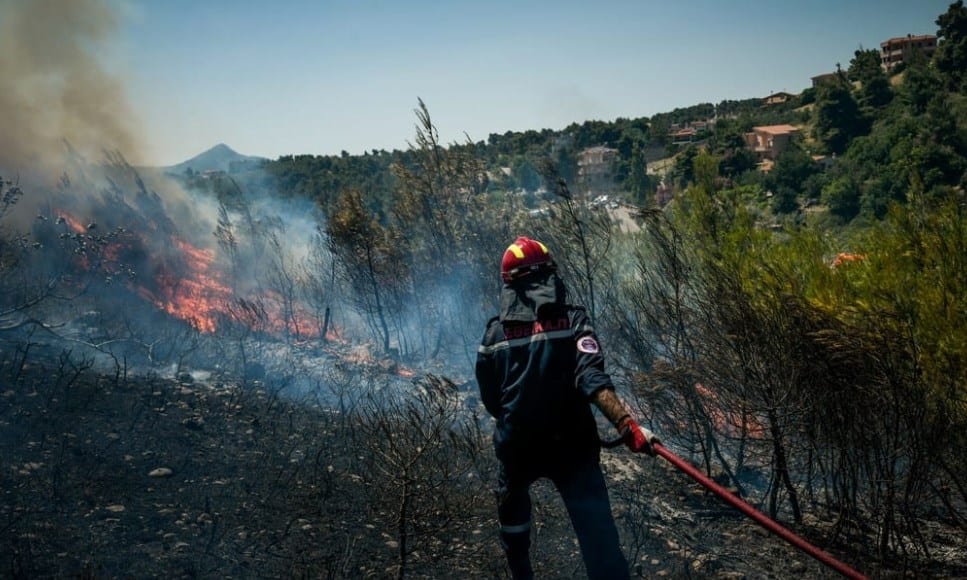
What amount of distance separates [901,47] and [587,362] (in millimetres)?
106196

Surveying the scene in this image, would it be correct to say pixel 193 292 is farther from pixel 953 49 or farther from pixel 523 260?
pixel 953 49

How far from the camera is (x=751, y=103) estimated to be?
355 feet

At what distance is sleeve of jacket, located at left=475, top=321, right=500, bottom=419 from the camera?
411 centimetres

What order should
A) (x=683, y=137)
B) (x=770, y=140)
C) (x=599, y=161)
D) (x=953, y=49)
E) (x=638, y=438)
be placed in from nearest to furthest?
(x=638, y=438) < (x=953, y=49) < (x=770, y=140) < (x=599, y=161) < (x=683, y=137)

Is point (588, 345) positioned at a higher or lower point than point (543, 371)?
higher

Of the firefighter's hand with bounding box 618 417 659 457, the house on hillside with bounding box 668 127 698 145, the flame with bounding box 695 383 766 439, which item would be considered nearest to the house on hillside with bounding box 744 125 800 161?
the house on hillside with bounding box 668 127 698 145

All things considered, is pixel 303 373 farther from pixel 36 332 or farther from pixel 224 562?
pixel 224 562

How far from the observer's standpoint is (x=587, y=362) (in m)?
3.73

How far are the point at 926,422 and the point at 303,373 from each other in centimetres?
1124

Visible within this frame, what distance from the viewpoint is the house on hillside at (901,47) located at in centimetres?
8669

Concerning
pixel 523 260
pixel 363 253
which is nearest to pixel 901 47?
pixel 363 253

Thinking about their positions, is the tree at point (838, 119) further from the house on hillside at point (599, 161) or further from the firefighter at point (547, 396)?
the firefighter at point (547, 396)

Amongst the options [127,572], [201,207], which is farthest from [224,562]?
[201,207]

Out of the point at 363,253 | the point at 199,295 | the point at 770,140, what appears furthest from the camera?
the point at 770,140
